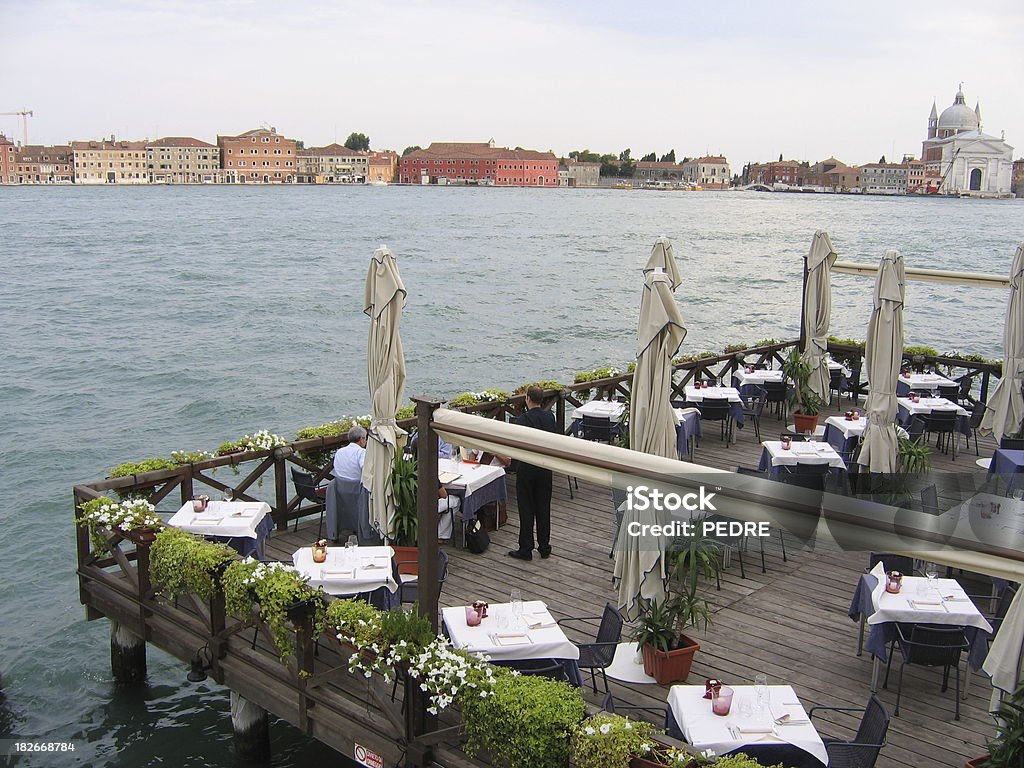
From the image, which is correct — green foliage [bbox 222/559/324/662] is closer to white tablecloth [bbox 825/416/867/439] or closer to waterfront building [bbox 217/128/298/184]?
white tablecloth [bbox 825/416/867/439]

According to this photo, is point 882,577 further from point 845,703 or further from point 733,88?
point 733,88

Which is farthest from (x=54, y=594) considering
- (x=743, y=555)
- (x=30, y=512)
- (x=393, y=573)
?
(x=743, y=555)

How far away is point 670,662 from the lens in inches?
288

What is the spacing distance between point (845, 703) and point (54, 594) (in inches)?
486

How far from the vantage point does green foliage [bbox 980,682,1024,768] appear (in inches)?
208

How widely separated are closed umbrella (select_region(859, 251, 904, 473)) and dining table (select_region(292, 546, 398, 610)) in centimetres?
595

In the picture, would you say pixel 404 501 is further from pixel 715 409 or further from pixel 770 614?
pixel 715 409

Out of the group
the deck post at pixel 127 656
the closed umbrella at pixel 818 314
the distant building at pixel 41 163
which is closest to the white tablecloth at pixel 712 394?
the closed umbrella at pixel 818 314

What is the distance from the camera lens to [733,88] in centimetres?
8912

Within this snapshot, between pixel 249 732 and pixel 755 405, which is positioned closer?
pixel 249 732

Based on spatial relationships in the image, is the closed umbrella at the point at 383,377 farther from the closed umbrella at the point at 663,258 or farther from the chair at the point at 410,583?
the closed umbrella at the point at 663,258

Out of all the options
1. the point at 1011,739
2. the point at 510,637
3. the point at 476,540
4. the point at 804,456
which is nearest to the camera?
the point at 1011,739

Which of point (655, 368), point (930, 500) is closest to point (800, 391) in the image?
point (930, 500)

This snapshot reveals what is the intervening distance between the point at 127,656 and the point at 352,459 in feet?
10.5
